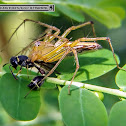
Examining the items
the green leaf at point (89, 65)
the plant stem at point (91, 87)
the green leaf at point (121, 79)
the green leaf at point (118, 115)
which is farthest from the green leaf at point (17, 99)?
the green leaf at point (121, 79)

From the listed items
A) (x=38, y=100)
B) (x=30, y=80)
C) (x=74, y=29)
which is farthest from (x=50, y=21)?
(x=38, y=100)

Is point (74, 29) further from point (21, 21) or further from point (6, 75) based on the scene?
point (6, 75)

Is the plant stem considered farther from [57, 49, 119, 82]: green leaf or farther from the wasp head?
the wasp head

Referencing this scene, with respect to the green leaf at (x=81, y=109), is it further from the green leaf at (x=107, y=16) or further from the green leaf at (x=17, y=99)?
the green leaf at (x=107, y=16)

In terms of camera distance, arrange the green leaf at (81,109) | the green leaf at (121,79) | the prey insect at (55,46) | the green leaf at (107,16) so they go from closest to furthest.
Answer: the green leaf at (81,109) → the green leaf at (107,16) → the green leaf at (121,79) → the prey insect at (55,46)

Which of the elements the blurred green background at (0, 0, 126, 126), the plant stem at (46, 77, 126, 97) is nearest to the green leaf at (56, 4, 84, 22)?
the blurred green background at (0, 0, 126, 126)

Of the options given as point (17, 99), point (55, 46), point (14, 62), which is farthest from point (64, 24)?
point (17, 99)
